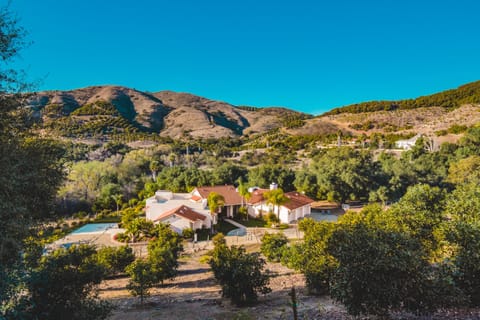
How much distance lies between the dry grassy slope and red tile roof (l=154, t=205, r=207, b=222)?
229ft

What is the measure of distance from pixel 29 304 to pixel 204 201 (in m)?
24.5

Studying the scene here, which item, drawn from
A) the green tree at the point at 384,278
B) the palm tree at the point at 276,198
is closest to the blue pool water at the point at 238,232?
the palm tree at the point at 276,198

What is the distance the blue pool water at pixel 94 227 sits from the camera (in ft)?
99.9

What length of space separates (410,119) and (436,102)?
15.6 meters

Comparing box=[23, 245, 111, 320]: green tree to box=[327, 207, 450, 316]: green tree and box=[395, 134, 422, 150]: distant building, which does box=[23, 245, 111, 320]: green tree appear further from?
box=[395, 134, 422, 150]: distant building

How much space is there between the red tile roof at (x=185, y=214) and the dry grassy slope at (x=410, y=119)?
6979cm

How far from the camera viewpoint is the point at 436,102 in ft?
300

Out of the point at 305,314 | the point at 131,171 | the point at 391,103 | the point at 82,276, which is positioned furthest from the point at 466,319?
the point at 391,103

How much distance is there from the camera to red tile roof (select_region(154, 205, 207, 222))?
28.7 metres

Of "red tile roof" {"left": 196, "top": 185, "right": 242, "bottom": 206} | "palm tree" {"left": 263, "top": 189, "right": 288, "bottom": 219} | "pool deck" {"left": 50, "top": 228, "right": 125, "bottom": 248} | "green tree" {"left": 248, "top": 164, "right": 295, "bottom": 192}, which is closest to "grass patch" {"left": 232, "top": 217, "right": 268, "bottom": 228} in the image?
"red tile roof" {"left": 196, "top": 185, "right": 242, "bottom": 206}

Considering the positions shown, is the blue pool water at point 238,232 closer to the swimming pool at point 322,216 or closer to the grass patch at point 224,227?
the grass patch at point 224,227

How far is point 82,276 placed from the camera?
861cm

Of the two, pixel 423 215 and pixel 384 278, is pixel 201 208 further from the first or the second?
pixel 384 278

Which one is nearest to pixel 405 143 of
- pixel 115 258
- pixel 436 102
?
pixel 436 102
